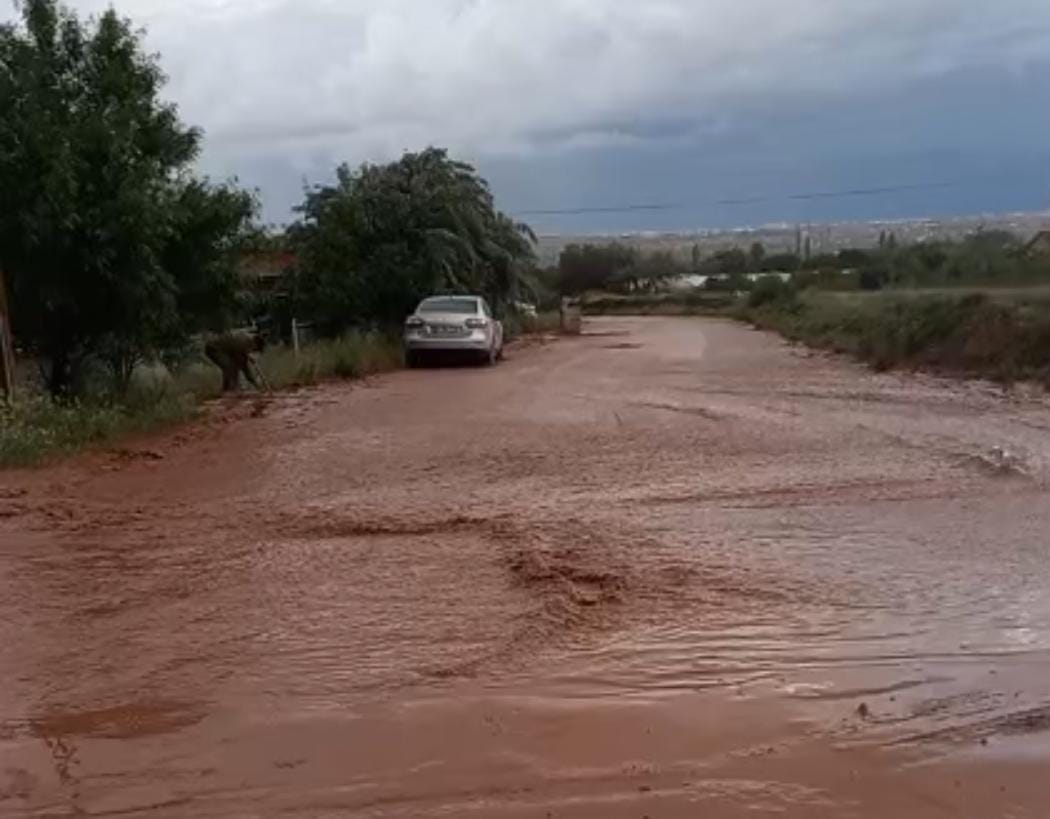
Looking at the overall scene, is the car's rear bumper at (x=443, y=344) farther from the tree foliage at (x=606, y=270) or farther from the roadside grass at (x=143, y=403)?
the tree foliage at (x=606, y=270)

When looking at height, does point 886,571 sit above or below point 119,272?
below

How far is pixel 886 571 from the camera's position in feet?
31.9

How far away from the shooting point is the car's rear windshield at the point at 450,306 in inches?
1233

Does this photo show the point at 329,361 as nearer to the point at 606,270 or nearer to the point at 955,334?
the point at 955,334

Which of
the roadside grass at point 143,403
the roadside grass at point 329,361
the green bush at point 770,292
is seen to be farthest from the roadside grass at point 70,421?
the green bush at point 770,292

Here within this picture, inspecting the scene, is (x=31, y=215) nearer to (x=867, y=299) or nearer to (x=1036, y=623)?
(x=1036, y=623)

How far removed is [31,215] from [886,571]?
38.3 ft

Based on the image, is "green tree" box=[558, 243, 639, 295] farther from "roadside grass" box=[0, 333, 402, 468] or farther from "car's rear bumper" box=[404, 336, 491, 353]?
"roadside grass" box=[0, 333, 402, 468]

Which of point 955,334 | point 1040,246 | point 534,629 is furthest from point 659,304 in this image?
point 534,629

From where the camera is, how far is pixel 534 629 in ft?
27.3

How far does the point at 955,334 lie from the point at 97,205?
54.1 ft

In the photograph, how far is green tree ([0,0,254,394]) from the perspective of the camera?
1770cm

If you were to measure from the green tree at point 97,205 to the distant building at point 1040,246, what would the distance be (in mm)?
21991

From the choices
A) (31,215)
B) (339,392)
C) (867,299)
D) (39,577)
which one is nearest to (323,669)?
(39,577)
